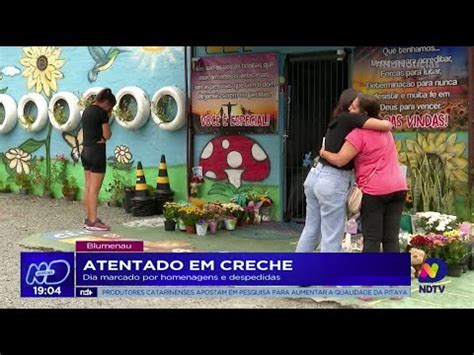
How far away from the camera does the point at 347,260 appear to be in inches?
165

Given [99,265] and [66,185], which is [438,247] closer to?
[99,265]

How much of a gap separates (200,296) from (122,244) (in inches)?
29.2

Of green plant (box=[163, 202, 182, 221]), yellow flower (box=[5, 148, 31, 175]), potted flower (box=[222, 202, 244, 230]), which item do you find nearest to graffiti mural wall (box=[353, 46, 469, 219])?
potted flower (box=[222, 202, 244, 230])

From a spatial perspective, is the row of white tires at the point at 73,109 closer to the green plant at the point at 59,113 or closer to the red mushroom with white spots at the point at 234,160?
the green plant at the point at 59,113

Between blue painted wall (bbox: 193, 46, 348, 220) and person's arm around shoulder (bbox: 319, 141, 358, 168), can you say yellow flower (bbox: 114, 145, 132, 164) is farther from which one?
person's arm around shoulder (bbox: 319, 141, 358, 168)

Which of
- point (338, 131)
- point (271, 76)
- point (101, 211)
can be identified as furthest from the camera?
point (101, 211)

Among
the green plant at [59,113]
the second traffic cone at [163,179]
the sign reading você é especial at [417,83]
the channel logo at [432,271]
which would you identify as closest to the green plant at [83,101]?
the green plant at [59,113]

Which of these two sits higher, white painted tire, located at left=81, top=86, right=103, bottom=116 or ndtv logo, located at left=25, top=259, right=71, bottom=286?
white painted tire, located at left=81, top=86, right=103, bottom=116

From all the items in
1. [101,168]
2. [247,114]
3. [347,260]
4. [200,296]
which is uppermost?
[247,114]

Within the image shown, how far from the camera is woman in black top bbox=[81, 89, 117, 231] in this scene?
6.56 meters

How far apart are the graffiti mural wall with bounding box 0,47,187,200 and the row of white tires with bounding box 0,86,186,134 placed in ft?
0.05

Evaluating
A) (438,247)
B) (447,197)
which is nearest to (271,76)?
(447,197)

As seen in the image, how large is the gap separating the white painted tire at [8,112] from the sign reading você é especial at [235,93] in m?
3.05

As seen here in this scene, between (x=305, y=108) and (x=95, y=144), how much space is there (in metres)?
2.53
